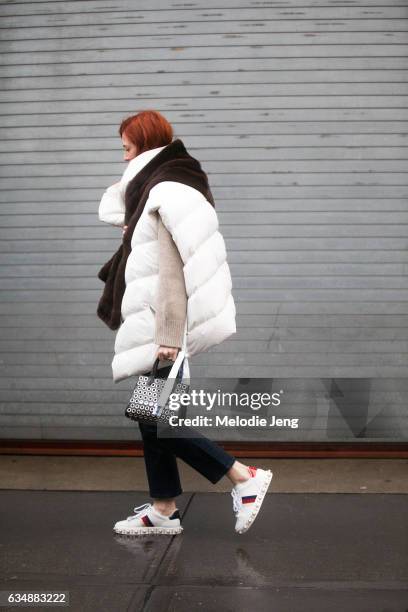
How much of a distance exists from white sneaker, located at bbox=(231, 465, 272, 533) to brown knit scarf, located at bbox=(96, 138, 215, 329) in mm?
960

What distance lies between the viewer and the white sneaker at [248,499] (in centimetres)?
449

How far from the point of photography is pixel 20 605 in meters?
3.80

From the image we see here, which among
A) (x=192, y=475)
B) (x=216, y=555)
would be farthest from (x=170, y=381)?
(x=192, y=475)

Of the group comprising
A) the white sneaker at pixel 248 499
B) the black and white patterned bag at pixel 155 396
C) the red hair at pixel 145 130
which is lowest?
the white sneaker at pixel 248 499

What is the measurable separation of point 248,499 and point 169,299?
1.03 meters

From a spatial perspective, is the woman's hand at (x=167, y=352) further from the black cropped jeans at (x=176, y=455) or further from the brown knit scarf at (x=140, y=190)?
the brown knit scarf at (x=140, y=190)

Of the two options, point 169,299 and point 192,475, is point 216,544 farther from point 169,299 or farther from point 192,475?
point 192,475

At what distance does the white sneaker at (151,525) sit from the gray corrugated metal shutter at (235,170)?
1829 millimetres

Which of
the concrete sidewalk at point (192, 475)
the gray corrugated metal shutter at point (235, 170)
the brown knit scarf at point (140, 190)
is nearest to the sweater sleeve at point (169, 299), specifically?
the brown knit scarf at point (140, 190)

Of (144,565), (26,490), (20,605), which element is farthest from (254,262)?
(20,605)

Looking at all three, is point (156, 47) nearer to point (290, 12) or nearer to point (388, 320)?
point (290, 12)

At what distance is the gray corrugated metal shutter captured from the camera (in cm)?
626

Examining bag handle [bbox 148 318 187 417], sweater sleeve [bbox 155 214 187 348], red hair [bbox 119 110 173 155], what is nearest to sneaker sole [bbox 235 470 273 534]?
bag handle [bbox 148 318 187 417]

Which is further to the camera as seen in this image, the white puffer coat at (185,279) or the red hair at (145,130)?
the red hair at (145,130)
